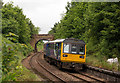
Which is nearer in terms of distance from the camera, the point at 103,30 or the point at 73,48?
the point at 73,48

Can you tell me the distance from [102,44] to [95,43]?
10.5 ft

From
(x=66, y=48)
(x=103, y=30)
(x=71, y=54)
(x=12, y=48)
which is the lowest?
(x=71, y=54)

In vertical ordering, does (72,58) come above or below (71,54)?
below

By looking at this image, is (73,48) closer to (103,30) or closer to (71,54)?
(71,54)

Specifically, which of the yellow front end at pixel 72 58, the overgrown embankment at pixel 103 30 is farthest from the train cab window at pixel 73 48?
the overgrown embankment at pixel 103 30

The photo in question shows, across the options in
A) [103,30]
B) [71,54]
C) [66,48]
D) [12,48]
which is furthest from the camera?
[103,30]

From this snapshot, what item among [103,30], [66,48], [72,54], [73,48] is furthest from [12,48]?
[103,30]

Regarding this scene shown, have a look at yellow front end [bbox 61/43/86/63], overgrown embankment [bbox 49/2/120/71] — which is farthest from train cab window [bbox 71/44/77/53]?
overgrown embankment [bbox 49/2/120/71]

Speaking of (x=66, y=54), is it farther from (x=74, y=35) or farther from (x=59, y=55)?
(x=74, y=35)

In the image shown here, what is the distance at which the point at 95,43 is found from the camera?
18.6m

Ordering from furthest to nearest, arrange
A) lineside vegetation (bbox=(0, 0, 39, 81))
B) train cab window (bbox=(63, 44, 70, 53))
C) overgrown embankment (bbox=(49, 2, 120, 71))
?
1. train cab window (bbox=(63, 44, 70, 53))
2. overgrown embankment (bbox=(49, 2, 120, 71))
3. lineside vegetation (bbox=(0, 0, 39, 81))

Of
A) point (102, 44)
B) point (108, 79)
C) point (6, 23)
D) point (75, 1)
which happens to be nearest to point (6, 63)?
point (108, 79)

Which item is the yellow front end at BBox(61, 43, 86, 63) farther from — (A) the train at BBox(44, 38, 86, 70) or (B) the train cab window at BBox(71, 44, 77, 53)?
(B) the train cab window at BBox(71, 44, 77, 53)

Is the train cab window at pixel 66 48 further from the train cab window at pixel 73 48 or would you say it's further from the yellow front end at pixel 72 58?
the train cab window at pixel 73 48
